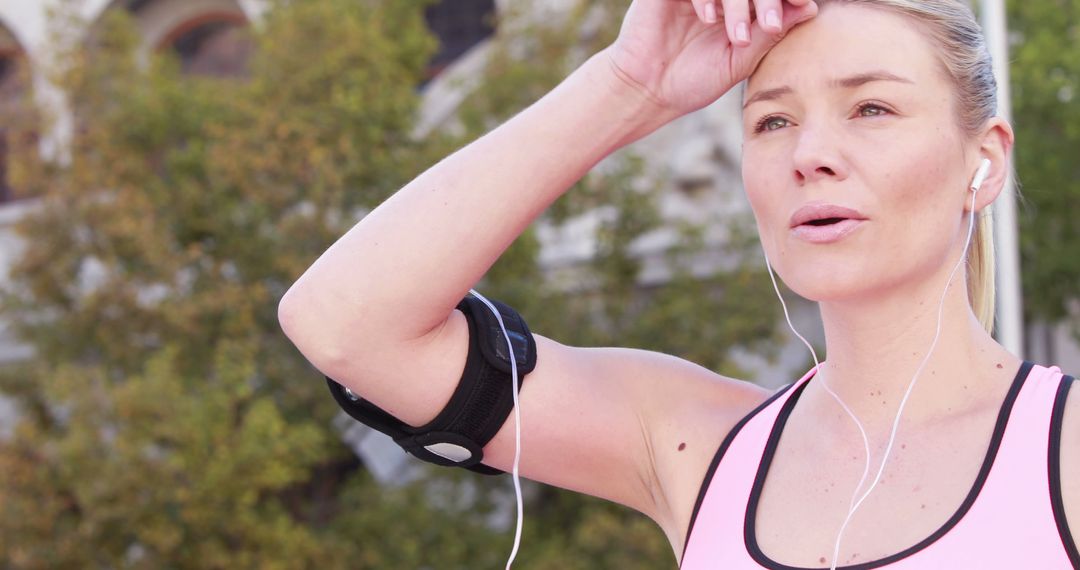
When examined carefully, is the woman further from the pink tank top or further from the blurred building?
the blurred building

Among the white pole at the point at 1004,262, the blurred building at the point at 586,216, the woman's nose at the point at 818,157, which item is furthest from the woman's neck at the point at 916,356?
the blurred building at the point at 586,216

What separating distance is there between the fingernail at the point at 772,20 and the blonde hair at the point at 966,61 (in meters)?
0.13

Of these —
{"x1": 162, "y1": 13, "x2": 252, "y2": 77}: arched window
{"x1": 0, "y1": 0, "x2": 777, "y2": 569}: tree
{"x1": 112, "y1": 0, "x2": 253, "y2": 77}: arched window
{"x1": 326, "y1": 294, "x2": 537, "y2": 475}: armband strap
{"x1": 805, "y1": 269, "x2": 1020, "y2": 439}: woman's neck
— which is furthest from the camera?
{"x1": 112, "y1": 0, "x2": 253, "y2": 77}: arched window

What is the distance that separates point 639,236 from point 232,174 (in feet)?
8.20

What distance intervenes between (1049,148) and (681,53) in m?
7.79

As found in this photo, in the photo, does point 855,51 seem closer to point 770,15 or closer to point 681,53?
point 770,15

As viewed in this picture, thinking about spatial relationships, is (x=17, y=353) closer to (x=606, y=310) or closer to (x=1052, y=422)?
(x=606, y=310)

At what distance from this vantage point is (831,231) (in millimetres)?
2131

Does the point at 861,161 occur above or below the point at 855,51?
below

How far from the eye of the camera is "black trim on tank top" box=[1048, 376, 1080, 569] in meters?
1.89

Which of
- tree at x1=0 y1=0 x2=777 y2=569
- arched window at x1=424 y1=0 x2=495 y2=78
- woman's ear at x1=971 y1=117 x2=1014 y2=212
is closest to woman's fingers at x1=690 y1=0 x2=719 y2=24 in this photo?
woman's ear at x1=971 y1=117 x2=1014 y2=212

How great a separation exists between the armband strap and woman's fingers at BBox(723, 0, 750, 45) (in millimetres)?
648

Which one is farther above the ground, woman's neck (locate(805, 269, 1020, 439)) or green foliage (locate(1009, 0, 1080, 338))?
woman's neck (locate(805, 269, 1020, 439))

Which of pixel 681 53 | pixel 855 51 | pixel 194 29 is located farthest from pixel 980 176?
pixel 194 29
